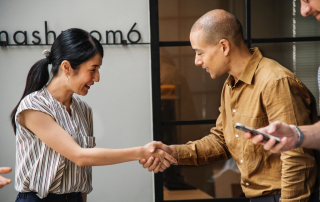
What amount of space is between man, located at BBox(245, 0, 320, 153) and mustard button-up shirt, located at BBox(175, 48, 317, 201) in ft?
0.55

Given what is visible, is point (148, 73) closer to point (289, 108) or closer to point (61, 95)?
point (61, 95)

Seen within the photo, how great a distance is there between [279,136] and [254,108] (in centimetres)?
46

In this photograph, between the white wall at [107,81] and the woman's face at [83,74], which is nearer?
the woman's face at [83,74]

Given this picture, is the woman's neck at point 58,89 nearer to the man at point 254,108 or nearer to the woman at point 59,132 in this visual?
the woman at point 59,132

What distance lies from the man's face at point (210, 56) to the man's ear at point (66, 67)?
78 centimetres

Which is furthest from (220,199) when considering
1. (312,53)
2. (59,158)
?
(59,158)

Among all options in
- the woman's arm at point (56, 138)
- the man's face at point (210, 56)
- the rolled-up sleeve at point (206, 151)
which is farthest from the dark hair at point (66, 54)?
the rolled-up sleeve at point (206, 151)

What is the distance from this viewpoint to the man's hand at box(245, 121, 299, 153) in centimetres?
117

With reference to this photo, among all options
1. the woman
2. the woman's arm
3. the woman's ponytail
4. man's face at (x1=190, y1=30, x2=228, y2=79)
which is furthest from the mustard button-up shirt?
the woman's ponytail

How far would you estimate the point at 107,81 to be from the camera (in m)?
3.14

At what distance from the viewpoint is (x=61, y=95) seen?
6.43 ft

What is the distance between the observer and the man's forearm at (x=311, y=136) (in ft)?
4.40

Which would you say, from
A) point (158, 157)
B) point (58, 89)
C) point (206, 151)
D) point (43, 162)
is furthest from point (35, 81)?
point (206, 151)

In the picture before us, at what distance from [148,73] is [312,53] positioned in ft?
5.67
